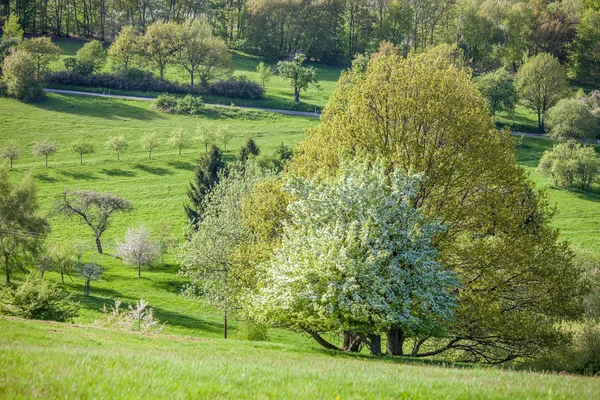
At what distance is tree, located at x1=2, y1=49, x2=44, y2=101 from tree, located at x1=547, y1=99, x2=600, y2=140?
9633 centimetres

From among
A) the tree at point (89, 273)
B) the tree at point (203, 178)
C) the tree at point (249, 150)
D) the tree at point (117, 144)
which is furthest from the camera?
the tree at point (117, 144)

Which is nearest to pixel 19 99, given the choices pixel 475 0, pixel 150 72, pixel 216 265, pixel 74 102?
pixel 74 102

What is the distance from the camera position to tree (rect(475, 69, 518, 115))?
103375 millimetres

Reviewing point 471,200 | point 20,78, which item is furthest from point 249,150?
point 471,200

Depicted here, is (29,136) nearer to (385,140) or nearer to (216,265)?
(216,265)

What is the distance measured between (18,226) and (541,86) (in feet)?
314

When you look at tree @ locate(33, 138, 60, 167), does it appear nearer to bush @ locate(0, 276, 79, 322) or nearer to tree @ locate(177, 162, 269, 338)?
tree @ locate(177, 162, 269, 338)

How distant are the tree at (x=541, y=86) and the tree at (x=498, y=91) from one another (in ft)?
12.2

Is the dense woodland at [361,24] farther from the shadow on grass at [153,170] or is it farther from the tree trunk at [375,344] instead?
the tree trunk at [375,344]

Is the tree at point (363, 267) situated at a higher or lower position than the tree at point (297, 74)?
lower

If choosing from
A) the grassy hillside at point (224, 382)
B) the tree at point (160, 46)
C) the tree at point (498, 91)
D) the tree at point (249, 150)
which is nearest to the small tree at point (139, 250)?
the tree at point (249, 150)

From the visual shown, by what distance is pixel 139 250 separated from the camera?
200 feet

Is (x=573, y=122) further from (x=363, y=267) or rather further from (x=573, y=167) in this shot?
(x=363, y=267)

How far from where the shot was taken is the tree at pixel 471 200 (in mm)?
26547
